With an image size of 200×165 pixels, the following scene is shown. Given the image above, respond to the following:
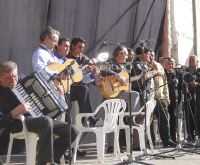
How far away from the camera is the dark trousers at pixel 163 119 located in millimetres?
8637

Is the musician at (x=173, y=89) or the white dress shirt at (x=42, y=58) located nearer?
the white dress shirt at (x=42, y=58)

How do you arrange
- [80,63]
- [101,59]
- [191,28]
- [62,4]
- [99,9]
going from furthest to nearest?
[191,28] < [99,9] < [62,4] < [101,59] < [80,63]

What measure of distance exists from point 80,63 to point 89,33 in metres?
1.74

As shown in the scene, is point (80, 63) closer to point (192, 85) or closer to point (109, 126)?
point (109, 126)

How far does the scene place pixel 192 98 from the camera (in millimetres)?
9445

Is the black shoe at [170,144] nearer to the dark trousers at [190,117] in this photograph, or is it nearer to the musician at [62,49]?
the dark trousers at [190,117]

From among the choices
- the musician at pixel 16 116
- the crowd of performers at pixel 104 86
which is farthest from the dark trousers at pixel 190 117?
the musician at pixel 16 116

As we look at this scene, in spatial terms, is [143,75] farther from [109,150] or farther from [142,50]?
[109,150]

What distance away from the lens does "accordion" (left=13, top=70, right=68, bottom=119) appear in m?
5.46

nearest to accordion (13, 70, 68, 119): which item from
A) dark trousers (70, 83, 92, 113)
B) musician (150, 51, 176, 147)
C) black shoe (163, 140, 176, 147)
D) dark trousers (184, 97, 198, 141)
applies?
dark trousers (70, 83, 92, 113)

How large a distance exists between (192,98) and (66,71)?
410 centimetres

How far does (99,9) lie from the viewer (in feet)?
28.6

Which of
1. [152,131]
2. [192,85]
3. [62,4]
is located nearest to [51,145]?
[62,4]

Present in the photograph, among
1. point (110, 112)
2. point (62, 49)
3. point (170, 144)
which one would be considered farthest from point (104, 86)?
point (170, 144)
